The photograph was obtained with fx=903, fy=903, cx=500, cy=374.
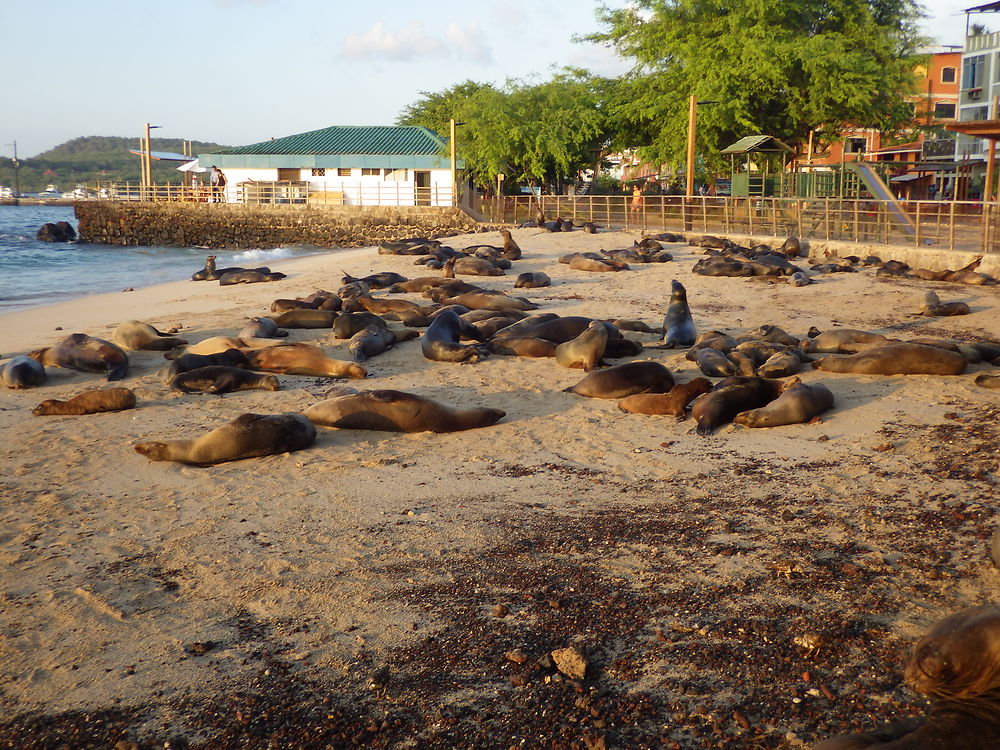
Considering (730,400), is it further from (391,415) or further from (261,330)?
(261,330)

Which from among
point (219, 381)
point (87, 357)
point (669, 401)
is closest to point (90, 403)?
point (219, 381)

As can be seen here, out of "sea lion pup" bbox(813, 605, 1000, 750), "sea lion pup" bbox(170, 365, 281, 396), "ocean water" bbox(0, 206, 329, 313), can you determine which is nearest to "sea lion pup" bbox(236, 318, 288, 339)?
"sea lion pup" bbox(170, 365, 281, 396)

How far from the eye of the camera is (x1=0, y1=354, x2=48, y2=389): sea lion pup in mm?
8289

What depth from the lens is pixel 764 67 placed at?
29.2 meters

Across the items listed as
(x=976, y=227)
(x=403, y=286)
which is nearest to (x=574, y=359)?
(x=403, y=286)

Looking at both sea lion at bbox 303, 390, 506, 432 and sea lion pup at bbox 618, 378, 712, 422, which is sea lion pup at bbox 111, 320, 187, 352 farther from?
sea lion pup at bbox 618, 378, 712, 422

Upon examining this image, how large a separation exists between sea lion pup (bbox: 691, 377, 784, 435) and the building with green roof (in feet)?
122

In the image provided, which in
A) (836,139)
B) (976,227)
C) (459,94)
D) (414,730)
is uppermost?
(459,94)

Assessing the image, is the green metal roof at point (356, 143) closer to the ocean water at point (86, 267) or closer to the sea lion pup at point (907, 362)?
the ocean water at point (86, 267)

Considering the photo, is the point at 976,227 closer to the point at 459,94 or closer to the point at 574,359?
the point at 574,359

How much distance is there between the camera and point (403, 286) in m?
15.2

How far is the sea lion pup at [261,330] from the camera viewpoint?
415 inches

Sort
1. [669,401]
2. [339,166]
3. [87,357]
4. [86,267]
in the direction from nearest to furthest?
1. [669,401]
2. [87,357]
3. [86,267]
4. [339,166]

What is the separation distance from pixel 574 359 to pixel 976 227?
37.4 feet
